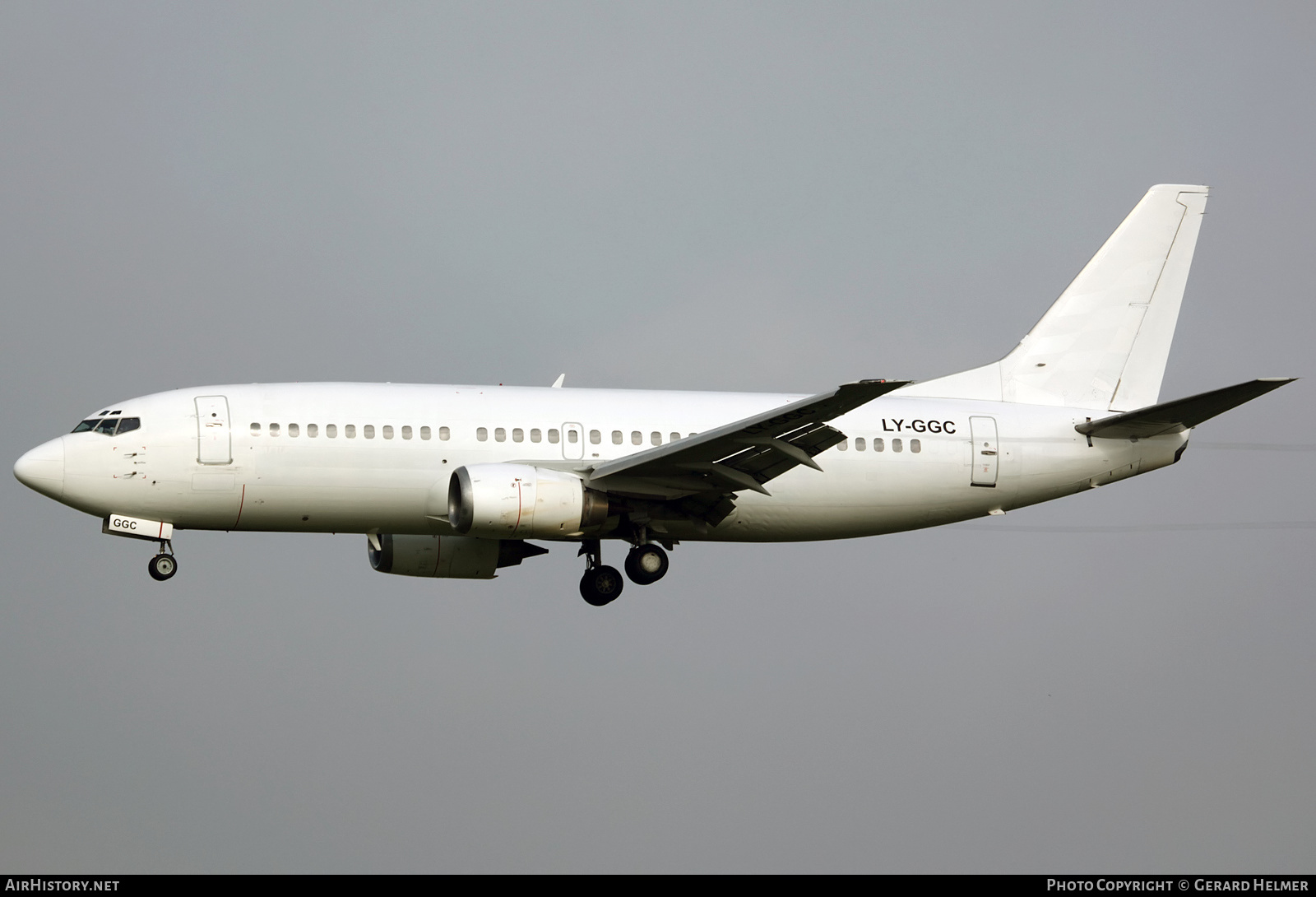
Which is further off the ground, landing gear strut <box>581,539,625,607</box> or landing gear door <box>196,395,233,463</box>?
landing gear door <box>196,395,233,463</box>

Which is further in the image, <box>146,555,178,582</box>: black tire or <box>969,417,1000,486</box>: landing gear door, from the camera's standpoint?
<box>969,417,1000,486</box>: landing gear door

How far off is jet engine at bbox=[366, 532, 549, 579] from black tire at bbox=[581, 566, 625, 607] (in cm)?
206

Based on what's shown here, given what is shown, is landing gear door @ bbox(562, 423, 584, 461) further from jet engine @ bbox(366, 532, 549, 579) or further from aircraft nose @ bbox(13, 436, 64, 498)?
aircraft nose @ bbox(13, 436, 64, 498)

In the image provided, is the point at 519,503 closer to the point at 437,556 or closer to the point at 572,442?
the point at 572,442

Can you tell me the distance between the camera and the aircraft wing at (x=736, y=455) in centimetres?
3134

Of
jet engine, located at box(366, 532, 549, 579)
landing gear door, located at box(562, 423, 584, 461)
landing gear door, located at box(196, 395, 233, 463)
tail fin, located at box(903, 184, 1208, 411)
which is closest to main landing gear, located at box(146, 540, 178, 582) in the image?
landing gear door, located at box(196, 395, 233, 463)

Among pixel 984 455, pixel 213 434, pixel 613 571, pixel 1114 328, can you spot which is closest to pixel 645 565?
pixel 613 571

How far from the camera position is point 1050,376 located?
39.4 m

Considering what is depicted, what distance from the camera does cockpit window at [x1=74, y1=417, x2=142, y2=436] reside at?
33.5m

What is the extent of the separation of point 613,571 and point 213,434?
9.41 m

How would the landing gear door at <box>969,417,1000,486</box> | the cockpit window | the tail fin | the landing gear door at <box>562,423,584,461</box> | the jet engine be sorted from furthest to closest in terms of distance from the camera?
→ the tail fin < the jet engine < the landing gear door at <box>969,417,1000,486</box> < the landing gear door at <box>562,423,584,461</box> < the cockpit window

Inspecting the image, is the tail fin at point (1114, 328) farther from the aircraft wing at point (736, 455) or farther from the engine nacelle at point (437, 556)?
the engine nacelle at point (437, 556)

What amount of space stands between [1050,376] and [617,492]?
1163cm

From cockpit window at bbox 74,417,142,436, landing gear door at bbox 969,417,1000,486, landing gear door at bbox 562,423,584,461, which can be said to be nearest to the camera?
cockpit window at bbox 74,417,142,436
